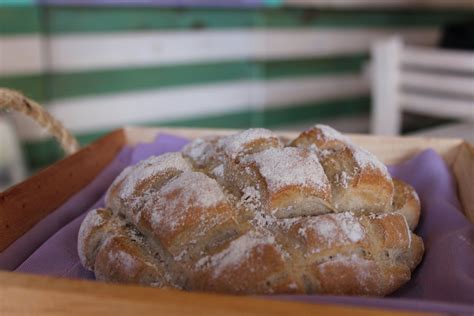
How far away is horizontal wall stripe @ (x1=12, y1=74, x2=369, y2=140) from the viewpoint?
2135 mm

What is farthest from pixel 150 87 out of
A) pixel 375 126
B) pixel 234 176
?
pixel 234 176

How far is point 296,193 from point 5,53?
1609 millimetres

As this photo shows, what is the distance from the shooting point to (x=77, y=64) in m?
2.08

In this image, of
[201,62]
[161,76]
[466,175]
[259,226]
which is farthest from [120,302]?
[201,62]

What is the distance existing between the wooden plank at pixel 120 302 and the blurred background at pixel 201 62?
1264 millimetres

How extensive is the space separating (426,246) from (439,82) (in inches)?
50.0

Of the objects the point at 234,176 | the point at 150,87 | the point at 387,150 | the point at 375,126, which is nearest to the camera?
the point at 234,176

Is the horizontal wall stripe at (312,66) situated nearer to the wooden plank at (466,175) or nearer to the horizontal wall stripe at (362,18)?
the horizontal wall stripe at (362,18)

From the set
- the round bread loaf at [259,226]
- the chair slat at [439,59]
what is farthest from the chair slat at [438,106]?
the round bread loaf at [259,226]

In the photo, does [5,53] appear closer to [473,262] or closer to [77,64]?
[77,64]

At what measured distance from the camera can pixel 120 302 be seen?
45 centimetres

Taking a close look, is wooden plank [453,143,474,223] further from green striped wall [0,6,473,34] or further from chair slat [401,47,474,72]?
green striped wall [0,6,473,34]

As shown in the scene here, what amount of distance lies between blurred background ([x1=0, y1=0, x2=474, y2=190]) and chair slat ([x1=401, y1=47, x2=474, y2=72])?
0.01 meters

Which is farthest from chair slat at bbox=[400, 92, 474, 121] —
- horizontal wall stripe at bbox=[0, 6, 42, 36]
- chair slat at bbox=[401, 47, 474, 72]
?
horizontal wall stripe at bbox=[0, 6, 42, 36]
